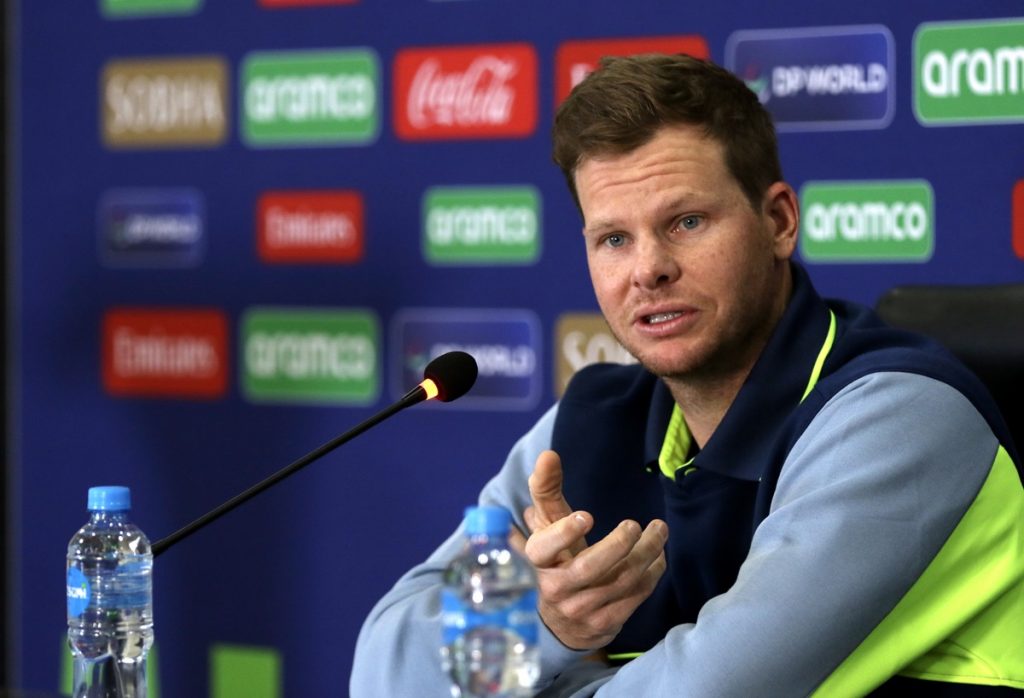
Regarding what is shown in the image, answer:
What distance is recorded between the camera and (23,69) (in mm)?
3301

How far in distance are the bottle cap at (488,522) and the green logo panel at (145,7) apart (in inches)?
89.6

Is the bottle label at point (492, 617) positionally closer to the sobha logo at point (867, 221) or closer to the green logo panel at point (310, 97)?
the sobha logo at point (867, 221)

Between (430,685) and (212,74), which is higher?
(212,74)

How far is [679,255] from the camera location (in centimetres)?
156

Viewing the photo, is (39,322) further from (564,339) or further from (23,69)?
(564,339)

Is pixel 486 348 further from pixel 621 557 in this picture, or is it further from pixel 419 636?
pixel 621 557

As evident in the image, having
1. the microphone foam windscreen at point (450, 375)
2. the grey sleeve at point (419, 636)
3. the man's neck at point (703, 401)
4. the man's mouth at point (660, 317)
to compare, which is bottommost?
the grey sleeve at point (419, 636)

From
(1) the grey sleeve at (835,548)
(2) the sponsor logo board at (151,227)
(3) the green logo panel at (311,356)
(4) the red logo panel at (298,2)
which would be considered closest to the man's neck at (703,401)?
(1) the grey sleeve at (835,548)

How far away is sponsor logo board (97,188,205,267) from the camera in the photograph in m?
3.13

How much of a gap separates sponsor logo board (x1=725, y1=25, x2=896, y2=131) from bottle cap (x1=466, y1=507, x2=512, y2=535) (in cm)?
155

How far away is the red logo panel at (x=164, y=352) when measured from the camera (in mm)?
3133

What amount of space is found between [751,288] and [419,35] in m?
1.49

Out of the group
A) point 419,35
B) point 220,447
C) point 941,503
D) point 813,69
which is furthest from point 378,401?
point 941,503

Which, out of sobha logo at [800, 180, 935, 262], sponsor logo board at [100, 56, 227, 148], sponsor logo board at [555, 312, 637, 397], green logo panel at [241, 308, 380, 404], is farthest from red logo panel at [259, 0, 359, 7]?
sobha logo at [800, 180, 935, 262]
